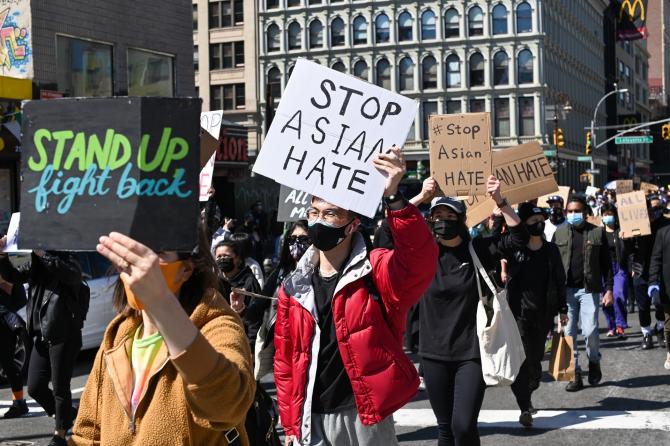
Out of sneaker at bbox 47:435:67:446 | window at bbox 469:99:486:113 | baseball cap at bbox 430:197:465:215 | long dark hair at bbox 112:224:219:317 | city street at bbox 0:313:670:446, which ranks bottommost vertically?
city street at bbox 0:313:670:446

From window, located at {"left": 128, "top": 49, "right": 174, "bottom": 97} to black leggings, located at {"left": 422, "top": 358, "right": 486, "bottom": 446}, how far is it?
17.3 meters

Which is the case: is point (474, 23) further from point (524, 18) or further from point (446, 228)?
point (446, 228)

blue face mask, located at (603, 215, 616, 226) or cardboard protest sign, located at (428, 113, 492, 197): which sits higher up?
cardboard protest sign, located at (428, 113, 492, 197)

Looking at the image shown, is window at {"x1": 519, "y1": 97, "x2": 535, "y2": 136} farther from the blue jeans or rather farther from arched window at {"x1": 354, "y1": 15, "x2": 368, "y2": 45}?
the blue jeans

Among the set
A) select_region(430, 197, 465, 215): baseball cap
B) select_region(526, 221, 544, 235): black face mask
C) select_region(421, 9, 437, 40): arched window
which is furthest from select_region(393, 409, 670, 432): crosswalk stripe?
select_region(421, 9, 437, 40): arched window

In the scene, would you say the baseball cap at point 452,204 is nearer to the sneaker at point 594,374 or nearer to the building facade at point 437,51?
the sneaker at point 594,374

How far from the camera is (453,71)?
6700 centimetres

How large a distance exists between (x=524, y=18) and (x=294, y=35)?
1579 centimetres

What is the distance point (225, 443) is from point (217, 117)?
5008 mm

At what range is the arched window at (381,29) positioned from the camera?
222 feet

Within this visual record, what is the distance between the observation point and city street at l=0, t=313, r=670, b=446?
810 cm

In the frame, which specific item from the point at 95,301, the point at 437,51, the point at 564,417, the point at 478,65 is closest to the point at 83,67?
the point at 95,301

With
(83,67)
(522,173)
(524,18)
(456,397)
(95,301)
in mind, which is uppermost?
(524,18)

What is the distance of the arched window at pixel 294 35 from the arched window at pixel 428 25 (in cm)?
860
